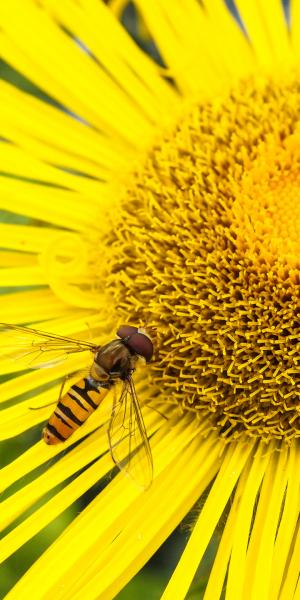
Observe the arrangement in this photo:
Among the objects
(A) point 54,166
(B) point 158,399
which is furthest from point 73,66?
(B) point 158,399

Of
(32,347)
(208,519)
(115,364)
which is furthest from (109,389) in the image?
(208,519)

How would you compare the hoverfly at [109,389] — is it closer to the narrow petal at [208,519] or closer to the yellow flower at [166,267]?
the yellow flower at [166,267]

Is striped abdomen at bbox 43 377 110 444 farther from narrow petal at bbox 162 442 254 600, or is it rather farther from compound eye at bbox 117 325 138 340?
narrow petal at bbox 162 442 254 600

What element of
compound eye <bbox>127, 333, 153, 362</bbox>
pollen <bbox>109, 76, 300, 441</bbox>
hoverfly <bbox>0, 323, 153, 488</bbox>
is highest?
pollen <bbox>109, 76, 300, 441</bbox>

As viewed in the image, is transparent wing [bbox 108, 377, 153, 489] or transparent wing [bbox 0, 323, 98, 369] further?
transparent wing [bbox 0, 323, 98, 369]

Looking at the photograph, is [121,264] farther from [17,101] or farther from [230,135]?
[17,101]

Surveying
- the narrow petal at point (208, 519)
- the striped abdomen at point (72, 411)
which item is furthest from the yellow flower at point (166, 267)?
the striped abdomen at point (72, 411)

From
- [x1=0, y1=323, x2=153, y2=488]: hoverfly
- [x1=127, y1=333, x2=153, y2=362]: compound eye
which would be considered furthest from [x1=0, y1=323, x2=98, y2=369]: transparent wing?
[x1=127, y1=333, x2=153, y2=362]: compound eye
